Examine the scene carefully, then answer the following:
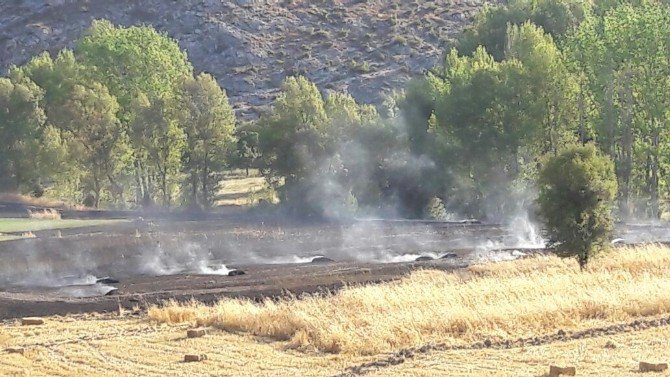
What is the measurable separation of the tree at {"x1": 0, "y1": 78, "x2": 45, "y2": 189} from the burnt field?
17.9 meters

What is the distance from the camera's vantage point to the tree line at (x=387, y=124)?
2606 inches

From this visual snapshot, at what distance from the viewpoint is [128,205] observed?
95188mm

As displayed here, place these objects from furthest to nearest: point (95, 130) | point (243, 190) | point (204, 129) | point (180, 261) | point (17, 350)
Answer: point (243, 190)
point (95, 130)
point (204, 129)
point (180, 261)
point (17, 350)

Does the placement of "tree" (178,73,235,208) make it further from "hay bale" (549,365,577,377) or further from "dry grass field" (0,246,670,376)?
"hay bale" (549,365,577,377)

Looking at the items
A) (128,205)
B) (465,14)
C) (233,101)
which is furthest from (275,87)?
(128,205)

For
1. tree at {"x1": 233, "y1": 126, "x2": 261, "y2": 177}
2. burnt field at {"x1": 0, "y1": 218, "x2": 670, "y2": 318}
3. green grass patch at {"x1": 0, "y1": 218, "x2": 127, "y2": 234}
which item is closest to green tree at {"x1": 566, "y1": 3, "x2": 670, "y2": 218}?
burnt field at {"x1": 0, "y1": 218, "x2": 670, "y2": 318}

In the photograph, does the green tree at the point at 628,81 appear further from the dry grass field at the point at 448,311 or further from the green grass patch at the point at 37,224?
the dry grass field at the point at 448,311

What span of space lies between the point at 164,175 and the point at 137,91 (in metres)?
10.4

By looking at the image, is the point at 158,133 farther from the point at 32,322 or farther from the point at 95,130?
the point at 32,322

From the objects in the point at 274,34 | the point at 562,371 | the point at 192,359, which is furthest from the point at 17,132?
the point at 562,371

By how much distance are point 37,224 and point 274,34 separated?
92334mm

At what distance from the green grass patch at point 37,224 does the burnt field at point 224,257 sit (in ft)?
6.24

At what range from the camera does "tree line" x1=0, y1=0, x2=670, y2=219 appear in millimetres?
66188

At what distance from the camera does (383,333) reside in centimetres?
2292
